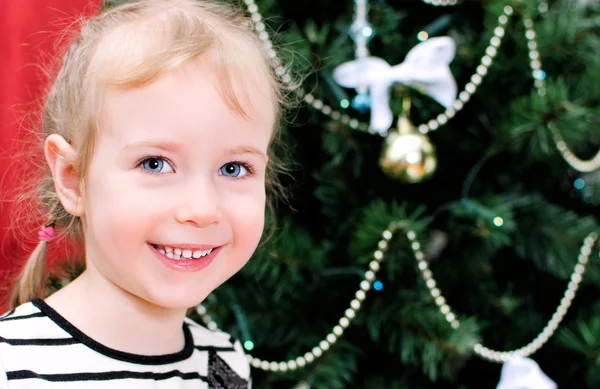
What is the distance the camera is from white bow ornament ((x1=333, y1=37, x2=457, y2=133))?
875 mm

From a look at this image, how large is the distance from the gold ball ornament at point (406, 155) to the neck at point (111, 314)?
1.20 feet

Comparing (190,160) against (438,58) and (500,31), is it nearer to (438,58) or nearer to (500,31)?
(438,58)

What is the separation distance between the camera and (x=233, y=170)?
65cm

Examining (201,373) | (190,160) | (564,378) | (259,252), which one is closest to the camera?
(190,160)

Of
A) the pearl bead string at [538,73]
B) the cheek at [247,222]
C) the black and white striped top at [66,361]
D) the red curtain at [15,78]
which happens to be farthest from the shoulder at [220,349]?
the pearl bead string at [538,73]

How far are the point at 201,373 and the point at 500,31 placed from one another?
2.01 feet

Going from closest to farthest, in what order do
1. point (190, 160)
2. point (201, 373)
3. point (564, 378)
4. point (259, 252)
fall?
point (190, 160) → point (201, 373) → point (259, 252) → point (564, 378)

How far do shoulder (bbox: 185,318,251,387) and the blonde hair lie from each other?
0.19m

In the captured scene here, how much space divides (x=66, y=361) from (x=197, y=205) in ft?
0.64

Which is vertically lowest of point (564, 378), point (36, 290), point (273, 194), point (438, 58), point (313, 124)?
point (564, 378)

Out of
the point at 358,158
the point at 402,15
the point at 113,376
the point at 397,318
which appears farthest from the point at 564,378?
the point at 113,376

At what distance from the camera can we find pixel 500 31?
93cm

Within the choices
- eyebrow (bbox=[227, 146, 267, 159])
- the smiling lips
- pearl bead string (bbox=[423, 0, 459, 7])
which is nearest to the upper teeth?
the smiling lips

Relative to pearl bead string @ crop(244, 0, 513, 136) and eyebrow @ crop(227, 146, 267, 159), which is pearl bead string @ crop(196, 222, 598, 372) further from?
eyebrow @ crop(227, 146, 267, 159)
